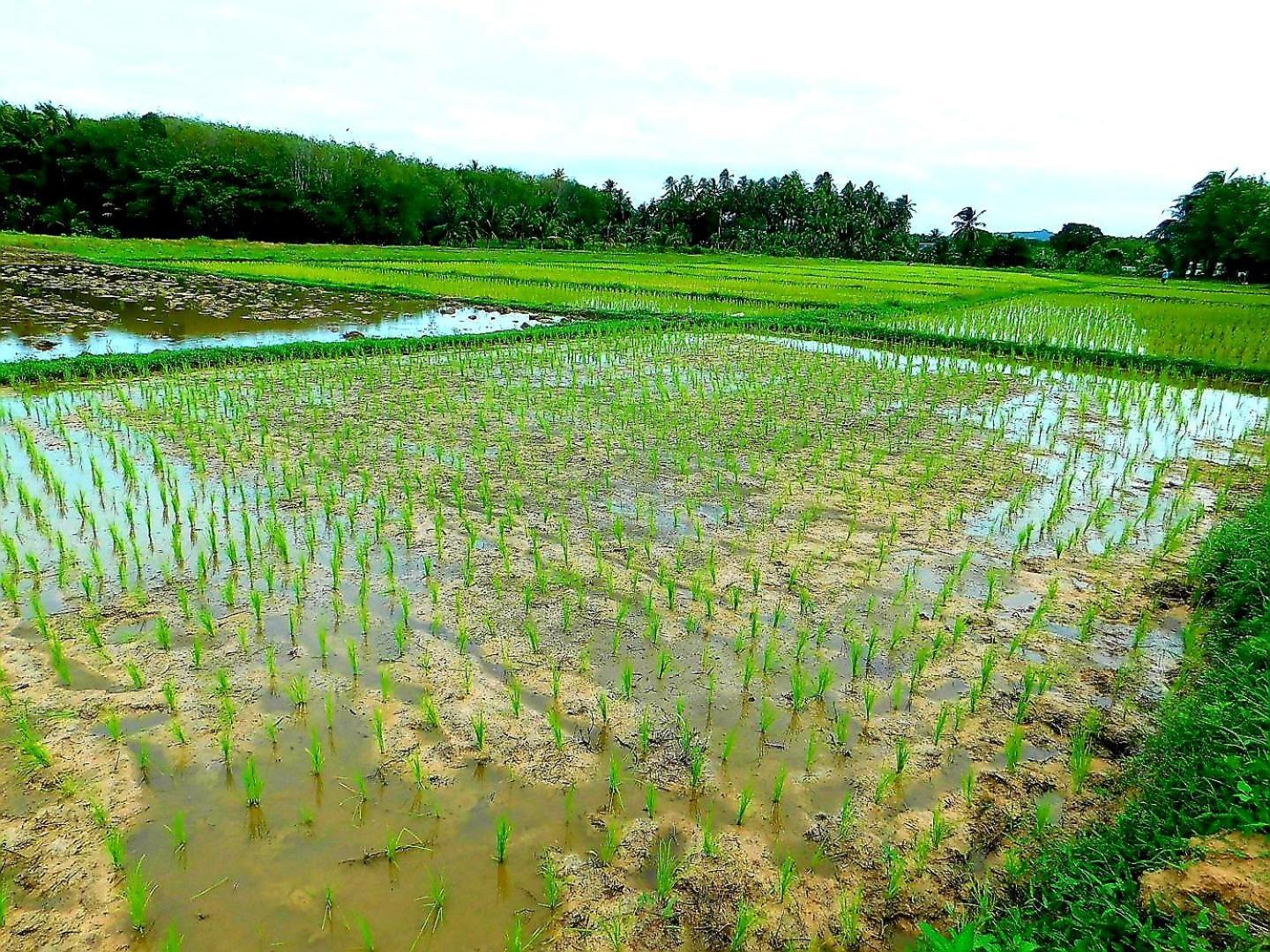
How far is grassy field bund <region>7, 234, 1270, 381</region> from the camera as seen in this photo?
12750 mm

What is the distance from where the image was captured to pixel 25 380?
27.9 feet

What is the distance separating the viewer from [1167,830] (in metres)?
2.27

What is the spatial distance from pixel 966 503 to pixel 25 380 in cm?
1004

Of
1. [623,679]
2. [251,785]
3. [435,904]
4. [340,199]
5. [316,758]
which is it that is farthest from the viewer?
[340,199]

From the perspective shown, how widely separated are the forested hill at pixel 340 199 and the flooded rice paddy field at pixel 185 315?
15.9 meters

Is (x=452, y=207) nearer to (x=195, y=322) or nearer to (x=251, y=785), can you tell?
(x=195, y=322)

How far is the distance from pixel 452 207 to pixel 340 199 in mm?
6714

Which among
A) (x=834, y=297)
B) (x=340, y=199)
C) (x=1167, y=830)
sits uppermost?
(x=340, y=199)

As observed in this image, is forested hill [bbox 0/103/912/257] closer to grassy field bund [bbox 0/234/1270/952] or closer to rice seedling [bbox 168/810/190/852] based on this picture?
grassy field bund [bbox 0/234/1270/952]

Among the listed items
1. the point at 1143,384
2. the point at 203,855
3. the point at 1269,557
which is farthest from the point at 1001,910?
the point at 1143,384

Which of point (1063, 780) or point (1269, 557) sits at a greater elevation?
point (1269, 557)

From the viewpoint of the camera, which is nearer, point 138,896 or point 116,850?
point 138,896

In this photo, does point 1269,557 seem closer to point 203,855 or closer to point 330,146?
point 203,855

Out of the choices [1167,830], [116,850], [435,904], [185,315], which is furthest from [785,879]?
[185,315]
